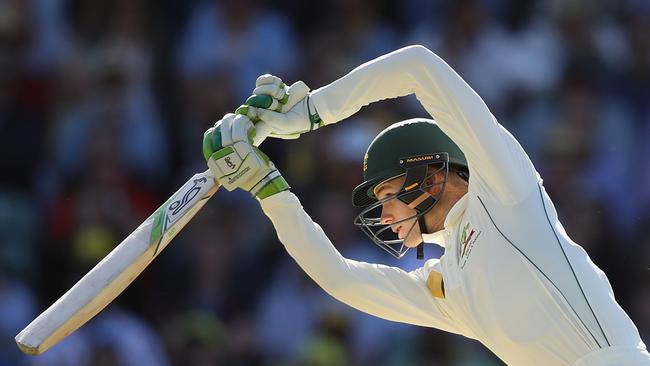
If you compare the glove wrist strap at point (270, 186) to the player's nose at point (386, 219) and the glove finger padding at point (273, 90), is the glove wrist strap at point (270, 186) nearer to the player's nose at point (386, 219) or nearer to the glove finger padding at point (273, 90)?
the glove finger padding at point (273, 90)

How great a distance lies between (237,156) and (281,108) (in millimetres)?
247

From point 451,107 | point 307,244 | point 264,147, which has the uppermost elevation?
point 451,107

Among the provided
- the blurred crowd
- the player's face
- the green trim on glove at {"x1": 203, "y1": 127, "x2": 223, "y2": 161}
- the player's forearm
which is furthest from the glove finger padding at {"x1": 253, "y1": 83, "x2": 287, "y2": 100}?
the blurred crowd

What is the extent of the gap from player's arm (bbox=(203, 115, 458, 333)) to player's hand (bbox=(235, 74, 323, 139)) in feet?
0.19

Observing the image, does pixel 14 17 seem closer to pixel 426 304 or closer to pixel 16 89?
pixel 16 89

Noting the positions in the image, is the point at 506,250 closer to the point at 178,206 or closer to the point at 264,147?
the point at 178,206

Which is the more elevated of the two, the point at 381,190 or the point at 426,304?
the point at 381,190

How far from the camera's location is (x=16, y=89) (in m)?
8.19

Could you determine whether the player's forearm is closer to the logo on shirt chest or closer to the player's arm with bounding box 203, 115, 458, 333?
the player's arm with bounding box 203, 115, 458, 333

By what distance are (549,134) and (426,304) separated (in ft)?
11.5

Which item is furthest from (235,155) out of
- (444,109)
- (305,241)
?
(444,109)

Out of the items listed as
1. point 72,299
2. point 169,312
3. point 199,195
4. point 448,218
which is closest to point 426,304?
point 448,218

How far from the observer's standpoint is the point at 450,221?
4461 millimetres

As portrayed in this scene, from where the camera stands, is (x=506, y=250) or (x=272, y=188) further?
(x=272, y=188)
